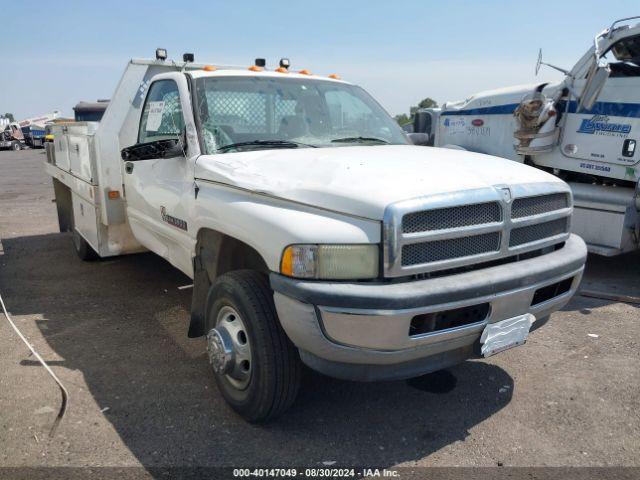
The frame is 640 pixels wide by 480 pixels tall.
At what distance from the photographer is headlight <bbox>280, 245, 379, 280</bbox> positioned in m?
2.63

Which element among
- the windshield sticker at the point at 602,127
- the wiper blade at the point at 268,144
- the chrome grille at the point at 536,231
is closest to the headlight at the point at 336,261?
the chrome grille at the point at 536,231

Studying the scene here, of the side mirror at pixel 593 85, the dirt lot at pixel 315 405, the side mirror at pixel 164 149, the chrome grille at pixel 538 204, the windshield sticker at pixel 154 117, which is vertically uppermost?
the side mirror at pixel 593 85

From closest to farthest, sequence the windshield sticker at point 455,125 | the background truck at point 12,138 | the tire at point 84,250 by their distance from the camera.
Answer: the tire at point 84,250 → the windshield sticker at point 455,125 → the background truck at point 12,138

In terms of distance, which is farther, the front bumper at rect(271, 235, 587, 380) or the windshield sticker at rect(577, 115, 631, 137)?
the windshield sticker at rect(577, 115, 631, 137)

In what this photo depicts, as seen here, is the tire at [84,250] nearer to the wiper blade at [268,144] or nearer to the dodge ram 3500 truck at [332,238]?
the dodge ram 3500 truck at [332,238]

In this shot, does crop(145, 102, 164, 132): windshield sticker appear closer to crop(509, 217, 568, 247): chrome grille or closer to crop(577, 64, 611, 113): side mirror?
crop(509, 217, 568, 247): chrome grille

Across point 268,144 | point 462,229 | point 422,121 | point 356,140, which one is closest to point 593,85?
point 422,121

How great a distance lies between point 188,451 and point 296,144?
2.02 m

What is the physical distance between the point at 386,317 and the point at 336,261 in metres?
0.35

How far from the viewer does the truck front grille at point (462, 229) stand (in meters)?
2.62

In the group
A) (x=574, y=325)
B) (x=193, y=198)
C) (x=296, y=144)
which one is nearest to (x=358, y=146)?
(x=296, y=144)

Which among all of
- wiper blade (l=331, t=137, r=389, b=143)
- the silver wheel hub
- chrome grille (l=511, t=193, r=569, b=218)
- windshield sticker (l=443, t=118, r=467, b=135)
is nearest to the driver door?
the silver wheel hub

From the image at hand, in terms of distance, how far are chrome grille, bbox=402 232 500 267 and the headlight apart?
17cm

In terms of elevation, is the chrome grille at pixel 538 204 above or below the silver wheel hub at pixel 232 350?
above
